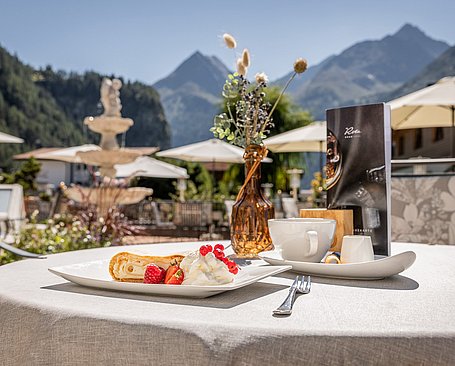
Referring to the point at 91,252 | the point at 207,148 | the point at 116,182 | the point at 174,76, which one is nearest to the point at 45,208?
the point at 207,148

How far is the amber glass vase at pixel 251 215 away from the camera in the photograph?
4.58ft

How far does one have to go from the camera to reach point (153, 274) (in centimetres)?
91

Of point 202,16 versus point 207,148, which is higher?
point 202,16

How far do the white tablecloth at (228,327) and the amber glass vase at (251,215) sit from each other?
45cm

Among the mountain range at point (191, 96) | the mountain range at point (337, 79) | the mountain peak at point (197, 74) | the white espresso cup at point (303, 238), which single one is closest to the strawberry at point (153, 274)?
the white espresso cup at point (303, 238)

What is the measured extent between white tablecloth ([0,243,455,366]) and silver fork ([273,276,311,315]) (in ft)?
0.04

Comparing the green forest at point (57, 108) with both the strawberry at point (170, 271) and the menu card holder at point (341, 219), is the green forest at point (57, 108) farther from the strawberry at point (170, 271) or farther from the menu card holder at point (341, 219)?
the strawberry at point (170, 271)

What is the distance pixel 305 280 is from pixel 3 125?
60.6m

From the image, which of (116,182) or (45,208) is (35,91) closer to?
(45,208)

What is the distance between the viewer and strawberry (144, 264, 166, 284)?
2.99 ft

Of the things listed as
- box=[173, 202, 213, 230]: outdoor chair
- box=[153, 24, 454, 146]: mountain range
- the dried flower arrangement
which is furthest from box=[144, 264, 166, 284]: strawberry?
box=[153, 24, 454, 146]: mountain range

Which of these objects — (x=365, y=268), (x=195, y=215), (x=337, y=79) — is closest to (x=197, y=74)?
(x=337, y=79)

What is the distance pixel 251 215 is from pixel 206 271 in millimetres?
527

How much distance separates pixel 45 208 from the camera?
10.9 m
